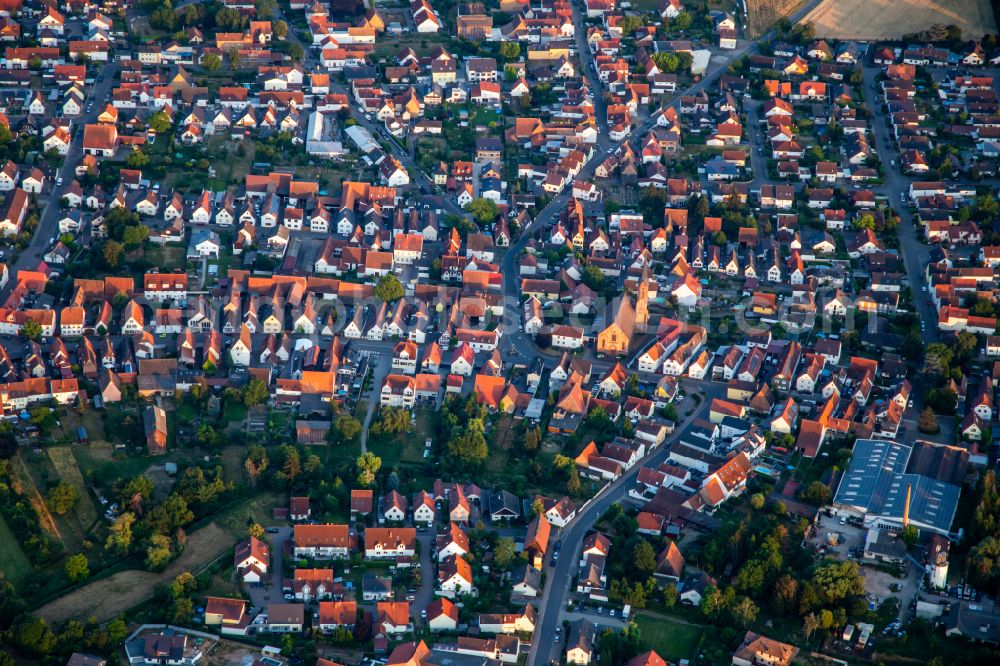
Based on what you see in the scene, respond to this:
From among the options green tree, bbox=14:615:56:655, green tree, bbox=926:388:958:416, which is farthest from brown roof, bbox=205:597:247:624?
green tree, bbox=926:388:958:416

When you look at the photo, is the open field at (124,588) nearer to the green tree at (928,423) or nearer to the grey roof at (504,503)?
the grey roof at (504,503)

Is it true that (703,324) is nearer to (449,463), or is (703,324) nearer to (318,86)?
(449,463)

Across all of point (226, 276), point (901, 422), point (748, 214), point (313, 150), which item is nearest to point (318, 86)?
point (313, 150)

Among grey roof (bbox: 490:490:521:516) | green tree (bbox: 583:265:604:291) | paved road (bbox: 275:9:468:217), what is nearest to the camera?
grey roof (bbox: 490:490:521:516)

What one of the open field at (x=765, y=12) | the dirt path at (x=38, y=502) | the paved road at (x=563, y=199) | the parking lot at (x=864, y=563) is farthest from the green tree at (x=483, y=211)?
the open field at (x=765, y=12)

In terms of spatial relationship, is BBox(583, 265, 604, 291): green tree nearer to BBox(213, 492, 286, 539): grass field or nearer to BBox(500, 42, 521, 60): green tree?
BBox(213, 492, 286, 539): grass field

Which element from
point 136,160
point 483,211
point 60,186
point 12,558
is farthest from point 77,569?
point 136,160
